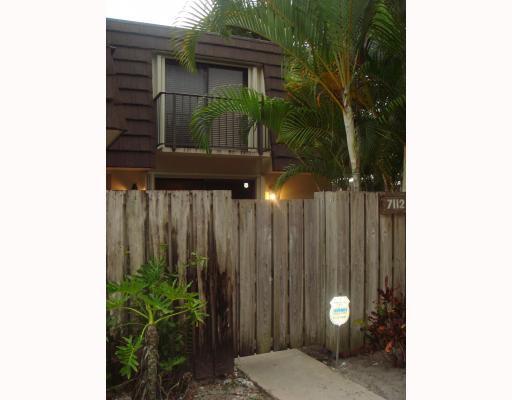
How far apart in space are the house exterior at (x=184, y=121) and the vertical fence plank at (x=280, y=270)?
3.91 meters

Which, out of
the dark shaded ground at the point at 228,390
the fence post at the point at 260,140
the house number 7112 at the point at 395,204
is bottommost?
the dark shaded ground at the point at 228,390

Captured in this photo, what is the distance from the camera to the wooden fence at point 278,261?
11.2ft

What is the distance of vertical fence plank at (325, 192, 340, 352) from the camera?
157 inches

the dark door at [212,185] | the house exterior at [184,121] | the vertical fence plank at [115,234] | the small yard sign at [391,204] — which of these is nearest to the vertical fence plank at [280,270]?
the small yard sign at [391,204]

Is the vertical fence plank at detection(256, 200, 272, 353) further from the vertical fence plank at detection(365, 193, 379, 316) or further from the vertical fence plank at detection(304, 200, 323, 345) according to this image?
the vertical fence plank at detection(365, 193, 379, 316)

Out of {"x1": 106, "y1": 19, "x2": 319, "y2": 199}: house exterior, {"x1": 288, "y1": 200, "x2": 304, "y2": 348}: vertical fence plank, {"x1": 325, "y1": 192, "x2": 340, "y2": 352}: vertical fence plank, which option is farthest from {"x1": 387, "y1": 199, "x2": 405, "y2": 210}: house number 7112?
{"x1": 106, "y1": 19, "x2": 319, "y2": 199}: house exterior

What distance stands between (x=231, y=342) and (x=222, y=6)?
10.2 ft

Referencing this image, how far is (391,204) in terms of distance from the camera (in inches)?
165

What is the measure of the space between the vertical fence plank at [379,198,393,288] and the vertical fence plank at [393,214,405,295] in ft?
0.16

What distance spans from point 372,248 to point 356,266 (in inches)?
9.9

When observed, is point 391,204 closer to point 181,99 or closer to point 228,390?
point 228,390

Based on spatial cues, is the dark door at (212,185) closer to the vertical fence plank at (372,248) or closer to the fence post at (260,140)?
the fence post at (260,140)

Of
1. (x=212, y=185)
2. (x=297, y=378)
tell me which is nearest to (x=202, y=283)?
(x=297, y=378)

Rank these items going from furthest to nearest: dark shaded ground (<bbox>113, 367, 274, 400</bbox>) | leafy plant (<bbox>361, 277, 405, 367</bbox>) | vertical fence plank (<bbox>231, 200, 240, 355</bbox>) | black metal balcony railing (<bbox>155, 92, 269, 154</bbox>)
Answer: black metal balcony railing (<bbox>155, 92, 269, 154</bbox>)
vertical fence plank (<bbox>231, 200, 240, 355</bbox>)
leafy plant (<bbox>361, 277, 405, 367</bbox>)
dark shaded ground (<bbox>113, 367, 274, 400</bbox>)
